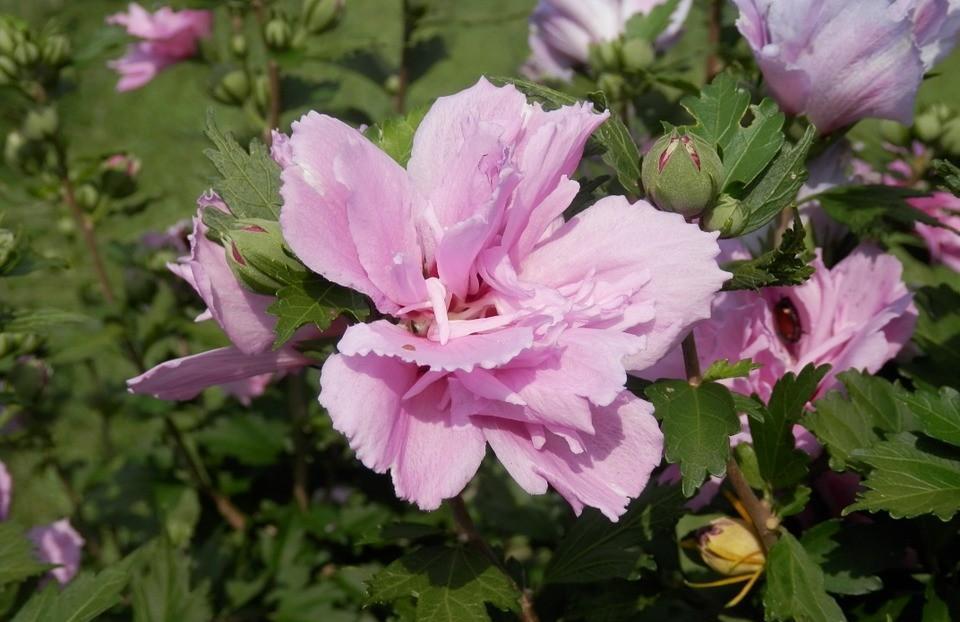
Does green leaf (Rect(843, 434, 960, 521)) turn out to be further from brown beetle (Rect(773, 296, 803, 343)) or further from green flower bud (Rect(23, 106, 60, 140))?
green flower bud (Rect(23, 106, 60, 140))

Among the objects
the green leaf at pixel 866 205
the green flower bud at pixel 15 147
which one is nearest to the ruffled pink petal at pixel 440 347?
the green leaf at pixel 866 205

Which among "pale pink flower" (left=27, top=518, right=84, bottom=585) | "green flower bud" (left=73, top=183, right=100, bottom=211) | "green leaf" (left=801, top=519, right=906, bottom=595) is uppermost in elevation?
"green leaf" (left=801, top=519, right=906, bottom=595)


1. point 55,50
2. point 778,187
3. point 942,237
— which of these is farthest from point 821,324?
point 55,50

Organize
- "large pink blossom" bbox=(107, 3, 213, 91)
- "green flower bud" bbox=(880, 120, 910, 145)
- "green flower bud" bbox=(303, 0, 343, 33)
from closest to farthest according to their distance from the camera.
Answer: "green flower bud" bbox=(880, 120, 910, 145)
"green flower bud" bbox=(303, 0, 343, 33)
"large pink blossom" bbox=(107, 3, 213, 91)

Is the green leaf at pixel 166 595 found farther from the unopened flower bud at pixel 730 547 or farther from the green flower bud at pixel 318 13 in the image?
the green flower bud at pixel 318 13

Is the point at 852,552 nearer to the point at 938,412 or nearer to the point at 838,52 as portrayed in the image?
the point at 938,412

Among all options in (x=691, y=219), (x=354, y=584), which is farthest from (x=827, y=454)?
(x=354, y=584)

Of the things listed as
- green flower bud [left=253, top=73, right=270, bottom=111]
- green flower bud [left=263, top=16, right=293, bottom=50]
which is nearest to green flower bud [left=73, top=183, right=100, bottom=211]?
green flower bud [left=253, top=73, right=270, bottom=111]

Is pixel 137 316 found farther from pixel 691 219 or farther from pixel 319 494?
pixel 691 219
